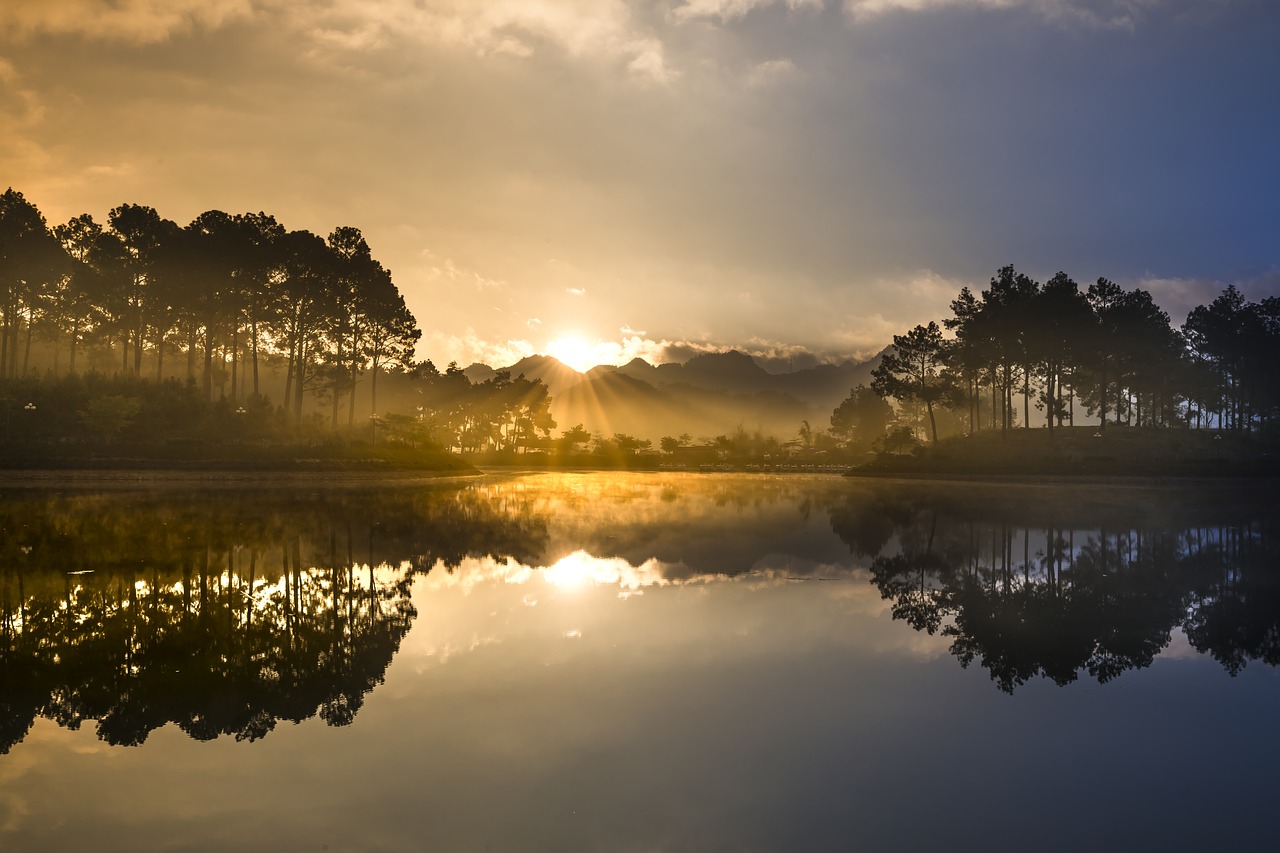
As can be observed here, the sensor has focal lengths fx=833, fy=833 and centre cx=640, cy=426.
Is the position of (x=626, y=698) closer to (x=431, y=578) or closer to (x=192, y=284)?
(x=431, y=578)

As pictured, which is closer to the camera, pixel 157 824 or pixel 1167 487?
pixel 157 824

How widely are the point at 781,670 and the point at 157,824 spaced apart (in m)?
8.23

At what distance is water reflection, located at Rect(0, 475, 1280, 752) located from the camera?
11625 millimetres

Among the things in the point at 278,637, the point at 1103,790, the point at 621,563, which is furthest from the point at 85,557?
the point at 1103,790

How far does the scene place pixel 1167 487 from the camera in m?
63.7

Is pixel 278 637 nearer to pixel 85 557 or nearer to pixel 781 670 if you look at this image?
pixel 781 670

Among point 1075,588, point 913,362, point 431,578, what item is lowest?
point 1075,588

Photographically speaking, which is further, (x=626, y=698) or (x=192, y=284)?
(x=192, y=284)

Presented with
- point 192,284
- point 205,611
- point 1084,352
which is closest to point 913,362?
point 1084,352

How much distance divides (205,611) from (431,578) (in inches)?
210

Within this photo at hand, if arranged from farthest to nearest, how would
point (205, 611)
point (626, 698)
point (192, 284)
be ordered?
point (192, 284) < point (205, 611) < point (626, 698)

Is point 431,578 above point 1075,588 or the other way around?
above

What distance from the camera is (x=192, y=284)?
2968 inches

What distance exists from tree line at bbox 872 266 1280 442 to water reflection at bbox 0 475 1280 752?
4595cm
